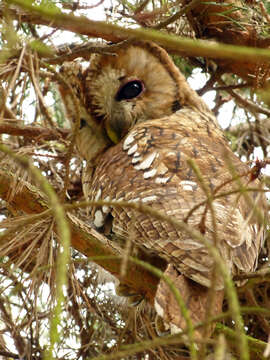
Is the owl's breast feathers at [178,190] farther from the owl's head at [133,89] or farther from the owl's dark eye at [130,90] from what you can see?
the owl's dark eye at [130,90]

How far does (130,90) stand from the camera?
8.88ft

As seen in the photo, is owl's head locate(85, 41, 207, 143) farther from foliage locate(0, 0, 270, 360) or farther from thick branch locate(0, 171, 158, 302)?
thick branch locate(0, 171, 158, 302)

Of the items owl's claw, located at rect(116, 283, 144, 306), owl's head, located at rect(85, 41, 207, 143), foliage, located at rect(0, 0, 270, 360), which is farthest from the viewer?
owl's head, located at rect(85, 41, 207, 143)

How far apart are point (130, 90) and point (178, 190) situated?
0.94 metres

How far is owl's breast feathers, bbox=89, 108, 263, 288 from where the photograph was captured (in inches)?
65.0

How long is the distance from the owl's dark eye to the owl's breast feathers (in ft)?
0.69

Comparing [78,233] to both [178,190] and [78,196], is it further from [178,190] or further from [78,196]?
[78,196]

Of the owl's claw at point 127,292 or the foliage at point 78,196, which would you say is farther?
the owl's claw at point 127,292

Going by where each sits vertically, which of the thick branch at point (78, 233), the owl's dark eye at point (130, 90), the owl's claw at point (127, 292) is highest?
the owl's dark eye at point (130, 90)

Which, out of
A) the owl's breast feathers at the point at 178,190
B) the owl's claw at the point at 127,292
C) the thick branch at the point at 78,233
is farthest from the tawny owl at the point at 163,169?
the owl's claw at the point at 127,292

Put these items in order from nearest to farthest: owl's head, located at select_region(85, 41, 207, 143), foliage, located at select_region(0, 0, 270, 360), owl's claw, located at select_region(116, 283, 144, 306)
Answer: foliage, located at select_region(0, 0, 270, 360) < owl's claw, located at select_region(116, 283, 144, 306) < owl's head, located at select_region(85, 41, 207, 143)

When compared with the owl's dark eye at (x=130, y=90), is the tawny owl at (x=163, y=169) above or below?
below

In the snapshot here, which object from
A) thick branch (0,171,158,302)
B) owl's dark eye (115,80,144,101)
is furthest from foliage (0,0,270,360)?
owl's dark eye (115,80,144,101)

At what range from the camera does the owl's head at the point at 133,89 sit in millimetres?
2629
